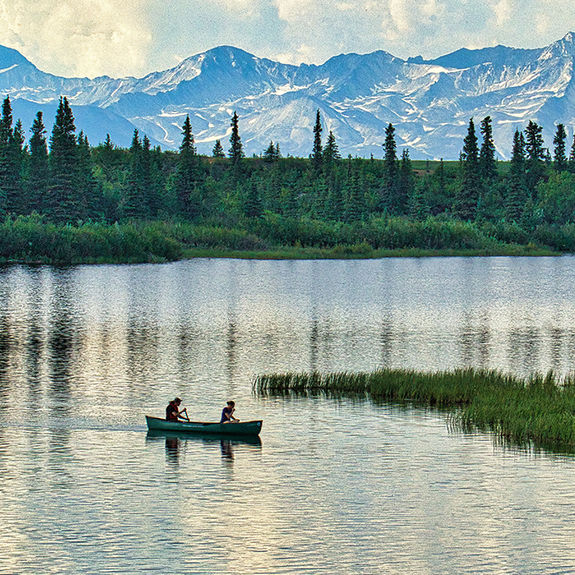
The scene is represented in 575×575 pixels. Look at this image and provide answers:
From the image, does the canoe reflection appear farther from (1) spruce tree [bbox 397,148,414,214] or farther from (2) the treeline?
(1) spruce tree [bbox 397,148,414,214]

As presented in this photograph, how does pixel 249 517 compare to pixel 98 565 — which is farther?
pixel 249 517

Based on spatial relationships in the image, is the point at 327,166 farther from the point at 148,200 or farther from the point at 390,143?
the point at 148,200

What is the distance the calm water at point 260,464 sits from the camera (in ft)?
71.3

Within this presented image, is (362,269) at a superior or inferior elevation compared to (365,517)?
superior

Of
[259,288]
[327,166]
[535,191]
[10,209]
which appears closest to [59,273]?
[259,288]

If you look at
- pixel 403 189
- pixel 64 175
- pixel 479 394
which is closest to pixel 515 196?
pixel 403 189

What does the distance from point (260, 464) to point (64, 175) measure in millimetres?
115549

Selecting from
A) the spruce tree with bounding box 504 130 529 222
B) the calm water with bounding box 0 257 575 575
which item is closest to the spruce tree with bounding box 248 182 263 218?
the spruce tree with bounding box 504 130 529 222

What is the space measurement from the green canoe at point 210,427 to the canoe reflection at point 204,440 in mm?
206

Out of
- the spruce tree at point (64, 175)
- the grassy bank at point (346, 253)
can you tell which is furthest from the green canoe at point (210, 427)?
the spruce tree at point (64, 175)

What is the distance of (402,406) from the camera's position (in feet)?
121

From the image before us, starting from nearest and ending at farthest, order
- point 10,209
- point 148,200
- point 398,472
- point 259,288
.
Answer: point 398,472 < point 259,288 < point 10,209 < point 148,200

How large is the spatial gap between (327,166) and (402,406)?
158409 millimetres

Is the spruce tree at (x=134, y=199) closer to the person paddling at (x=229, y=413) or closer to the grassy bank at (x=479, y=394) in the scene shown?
the grassy bank at (x=479, y=394)
